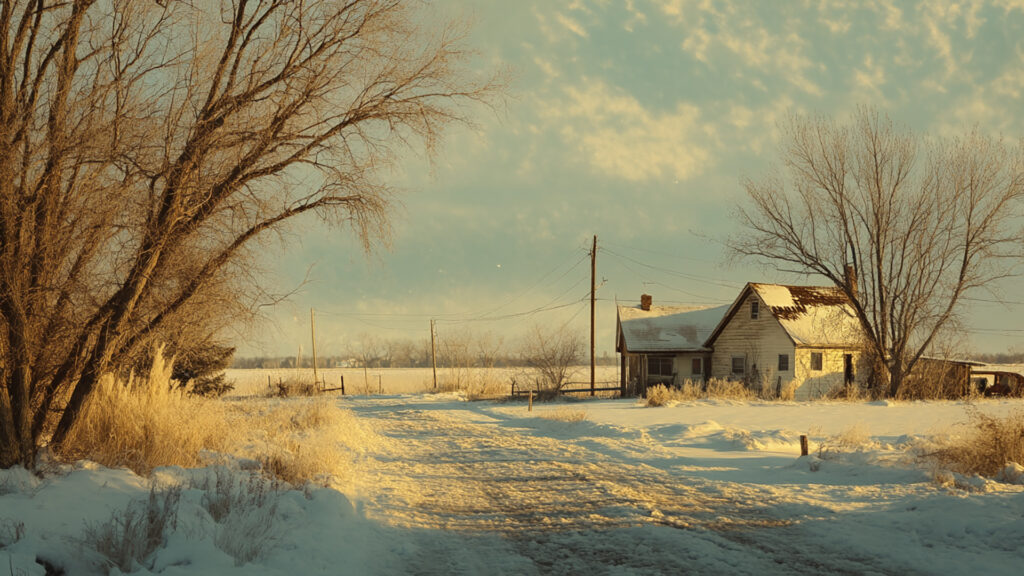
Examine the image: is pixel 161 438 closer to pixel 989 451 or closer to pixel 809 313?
pixel 989 451

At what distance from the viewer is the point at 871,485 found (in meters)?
9.86

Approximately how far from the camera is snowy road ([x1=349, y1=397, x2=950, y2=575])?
6.01 m

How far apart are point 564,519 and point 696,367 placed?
36646 mm

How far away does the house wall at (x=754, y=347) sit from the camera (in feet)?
121

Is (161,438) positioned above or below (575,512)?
above

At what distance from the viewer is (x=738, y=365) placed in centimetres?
4012

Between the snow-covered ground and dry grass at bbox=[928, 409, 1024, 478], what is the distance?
508mm

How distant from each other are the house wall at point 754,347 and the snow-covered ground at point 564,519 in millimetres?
25211

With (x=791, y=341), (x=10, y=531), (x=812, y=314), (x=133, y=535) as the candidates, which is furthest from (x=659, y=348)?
(x=10, y=531)

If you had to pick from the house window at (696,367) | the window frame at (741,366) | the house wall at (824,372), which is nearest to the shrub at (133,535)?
the house wall at (824,372)

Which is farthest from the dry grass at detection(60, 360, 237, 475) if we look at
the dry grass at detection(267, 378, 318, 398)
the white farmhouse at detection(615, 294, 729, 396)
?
the dry grass at detection(267, 378, 318, 398)

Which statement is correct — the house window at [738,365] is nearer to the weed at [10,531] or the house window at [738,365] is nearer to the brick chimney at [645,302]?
the brick chimney at [645,302]

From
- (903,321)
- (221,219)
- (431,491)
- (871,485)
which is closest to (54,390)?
(221,219)

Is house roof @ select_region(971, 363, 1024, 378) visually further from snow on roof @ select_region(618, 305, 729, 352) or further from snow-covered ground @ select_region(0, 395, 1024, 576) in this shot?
snow-covered ground @ select_region(0, 395, 1024, 576)
